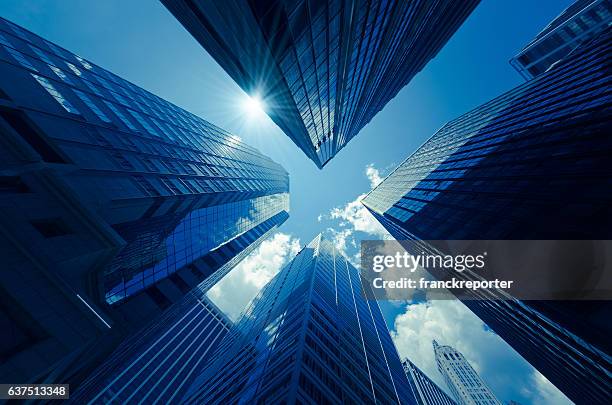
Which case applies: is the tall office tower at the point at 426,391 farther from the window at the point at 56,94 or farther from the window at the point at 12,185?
the window at the point at 56,94

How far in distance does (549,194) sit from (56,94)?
113 feet

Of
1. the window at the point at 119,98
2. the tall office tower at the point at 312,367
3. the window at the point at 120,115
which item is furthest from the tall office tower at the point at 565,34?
the window at the point at 119,98

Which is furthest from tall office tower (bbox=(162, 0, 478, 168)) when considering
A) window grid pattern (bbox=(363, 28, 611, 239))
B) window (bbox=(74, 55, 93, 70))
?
window grid pattern (bbox=(363, 28, 611, 239))

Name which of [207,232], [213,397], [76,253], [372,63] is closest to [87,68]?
[207,232]

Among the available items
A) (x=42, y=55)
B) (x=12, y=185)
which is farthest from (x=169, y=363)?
(x=12, y=185)

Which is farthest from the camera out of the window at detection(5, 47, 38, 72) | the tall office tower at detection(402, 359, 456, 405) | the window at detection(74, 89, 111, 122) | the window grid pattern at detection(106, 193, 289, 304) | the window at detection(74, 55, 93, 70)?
the tall office tower at detection(402, 359, 456, 405)

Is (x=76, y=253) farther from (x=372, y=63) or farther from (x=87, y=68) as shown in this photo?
(x=372, y=63)

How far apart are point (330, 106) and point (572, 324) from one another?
33.2 meters

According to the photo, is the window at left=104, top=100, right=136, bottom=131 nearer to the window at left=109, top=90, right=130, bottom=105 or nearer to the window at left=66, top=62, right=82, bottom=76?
the window at left=109, top=90, right=130, bottom=105

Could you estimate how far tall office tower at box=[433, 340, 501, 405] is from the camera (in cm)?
13155

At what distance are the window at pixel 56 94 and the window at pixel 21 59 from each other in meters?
0.73

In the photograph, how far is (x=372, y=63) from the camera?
117ft

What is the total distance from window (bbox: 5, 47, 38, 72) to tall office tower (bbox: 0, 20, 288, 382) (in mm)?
96

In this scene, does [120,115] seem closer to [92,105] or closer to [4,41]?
[92,105]
